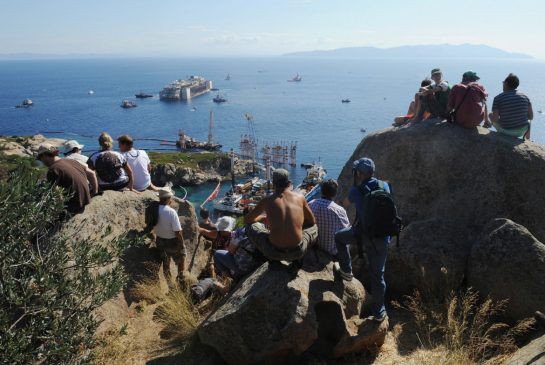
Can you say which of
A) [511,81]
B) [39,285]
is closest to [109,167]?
[39,285]

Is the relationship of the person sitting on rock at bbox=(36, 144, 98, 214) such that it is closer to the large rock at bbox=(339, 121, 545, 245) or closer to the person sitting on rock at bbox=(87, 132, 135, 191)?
the person sitting on rock at bbox=(87, 132, 135, 191)

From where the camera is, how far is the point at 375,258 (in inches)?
230

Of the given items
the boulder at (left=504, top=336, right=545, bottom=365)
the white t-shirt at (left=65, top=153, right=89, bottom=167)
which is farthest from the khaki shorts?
the white t-shirt at (left=65, top=153, right=89, bottom=167)

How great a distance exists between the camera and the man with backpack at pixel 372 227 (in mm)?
5555

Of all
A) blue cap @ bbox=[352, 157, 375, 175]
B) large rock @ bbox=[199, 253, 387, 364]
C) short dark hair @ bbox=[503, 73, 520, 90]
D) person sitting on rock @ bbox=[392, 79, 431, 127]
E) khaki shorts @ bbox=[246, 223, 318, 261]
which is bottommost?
large rock @ bbox=[199, 253, 387, 364]

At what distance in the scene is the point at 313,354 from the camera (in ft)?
18.9

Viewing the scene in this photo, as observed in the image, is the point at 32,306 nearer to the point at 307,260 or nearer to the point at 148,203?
the point at 307,260

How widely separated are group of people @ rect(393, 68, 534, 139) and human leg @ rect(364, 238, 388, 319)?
5.05 meters

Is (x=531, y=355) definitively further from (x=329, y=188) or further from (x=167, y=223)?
(x=167, y=223)

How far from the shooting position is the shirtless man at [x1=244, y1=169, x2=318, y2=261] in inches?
217

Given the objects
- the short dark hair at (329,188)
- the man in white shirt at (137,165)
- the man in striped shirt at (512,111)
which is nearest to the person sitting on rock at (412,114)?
the man in striped shirt at (512,111)

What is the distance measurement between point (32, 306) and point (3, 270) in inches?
18.2

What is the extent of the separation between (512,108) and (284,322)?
7.16 m

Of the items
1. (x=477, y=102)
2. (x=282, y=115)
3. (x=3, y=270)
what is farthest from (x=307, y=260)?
(x=282, y=115)
